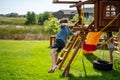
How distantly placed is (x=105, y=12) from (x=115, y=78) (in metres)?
2.35

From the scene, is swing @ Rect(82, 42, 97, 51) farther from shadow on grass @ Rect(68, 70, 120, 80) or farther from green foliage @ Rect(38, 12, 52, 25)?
green foliage @ Rect(38, 12, 52, 25)

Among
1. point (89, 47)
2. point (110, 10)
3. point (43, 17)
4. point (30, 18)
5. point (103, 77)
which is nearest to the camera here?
point (110, 10)

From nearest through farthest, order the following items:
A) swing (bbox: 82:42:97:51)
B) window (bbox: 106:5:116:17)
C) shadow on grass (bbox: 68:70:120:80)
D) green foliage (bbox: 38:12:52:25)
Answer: window (bbox: 106:5:116:17) → shadow on grass (bbox: 68:70:120:80) → swing (bbox: 82:42:97:51) → green foliage (bbox: 38:12:52:25)

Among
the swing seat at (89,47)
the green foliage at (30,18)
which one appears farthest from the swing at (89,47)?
the green foliage at (30,18)

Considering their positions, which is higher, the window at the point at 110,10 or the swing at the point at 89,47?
the window at the point at 110,10

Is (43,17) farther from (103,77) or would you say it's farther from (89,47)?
(103,77)

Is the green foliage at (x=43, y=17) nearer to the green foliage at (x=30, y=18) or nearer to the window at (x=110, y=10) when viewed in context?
the green foliage at (x=30, y=18)

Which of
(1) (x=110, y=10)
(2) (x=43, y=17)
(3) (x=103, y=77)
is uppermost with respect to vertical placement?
(1) (x=110, y=10)

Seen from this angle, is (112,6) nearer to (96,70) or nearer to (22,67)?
(96,70)

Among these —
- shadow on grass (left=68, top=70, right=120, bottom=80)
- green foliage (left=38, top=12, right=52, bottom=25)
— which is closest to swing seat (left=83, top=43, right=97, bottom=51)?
shadow on grass (left=68, top=70, right=120, bottom=80)

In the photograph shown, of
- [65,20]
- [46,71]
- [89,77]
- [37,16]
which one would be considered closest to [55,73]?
[46,71]

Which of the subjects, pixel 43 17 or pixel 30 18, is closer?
pixel 43 17

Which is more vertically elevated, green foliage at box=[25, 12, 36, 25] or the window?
the window

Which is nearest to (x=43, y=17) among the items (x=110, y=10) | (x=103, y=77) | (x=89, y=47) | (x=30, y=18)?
(x=30, y=18)
